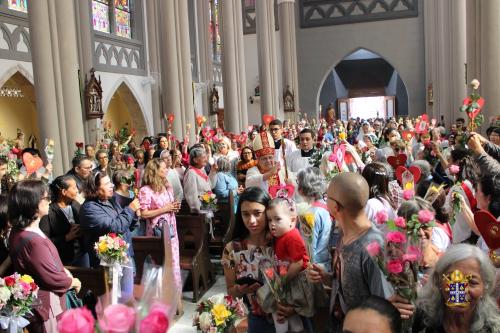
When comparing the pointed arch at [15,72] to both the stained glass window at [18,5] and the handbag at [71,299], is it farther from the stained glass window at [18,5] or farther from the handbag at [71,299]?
the handbag at [71,299]

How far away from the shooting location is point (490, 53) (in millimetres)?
8930

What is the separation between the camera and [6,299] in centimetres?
308

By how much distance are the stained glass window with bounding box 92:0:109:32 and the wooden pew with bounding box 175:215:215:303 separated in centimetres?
1268

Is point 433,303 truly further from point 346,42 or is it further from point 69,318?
point 346,42

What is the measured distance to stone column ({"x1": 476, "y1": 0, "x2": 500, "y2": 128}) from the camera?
8.85 metres

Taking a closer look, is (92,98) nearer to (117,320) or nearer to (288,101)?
(288,101)

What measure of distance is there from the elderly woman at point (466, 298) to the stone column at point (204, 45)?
20945mm

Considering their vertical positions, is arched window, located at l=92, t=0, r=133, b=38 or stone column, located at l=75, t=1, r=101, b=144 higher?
arched window, located at l=92, t=0, r=133, b=38

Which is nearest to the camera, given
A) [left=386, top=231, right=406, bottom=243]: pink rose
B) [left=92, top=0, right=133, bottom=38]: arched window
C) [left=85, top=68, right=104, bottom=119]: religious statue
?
[left=386, top=231, right=406, bottom=243]: pink rose

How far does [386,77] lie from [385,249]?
1316 inches

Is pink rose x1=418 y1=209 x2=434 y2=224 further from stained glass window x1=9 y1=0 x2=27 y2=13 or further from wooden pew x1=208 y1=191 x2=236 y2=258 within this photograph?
stained glass window x1=9 y1=0 x2=27 y2=13

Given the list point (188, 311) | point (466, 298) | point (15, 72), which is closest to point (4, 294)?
point (466, 298)

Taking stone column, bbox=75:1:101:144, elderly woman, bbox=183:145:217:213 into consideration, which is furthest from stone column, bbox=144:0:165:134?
elderly woman, bbox=183:145:217:213

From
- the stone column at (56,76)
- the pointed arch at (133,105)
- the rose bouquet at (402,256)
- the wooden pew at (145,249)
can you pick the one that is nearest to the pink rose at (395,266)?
the rose bouquet at (402,256)
